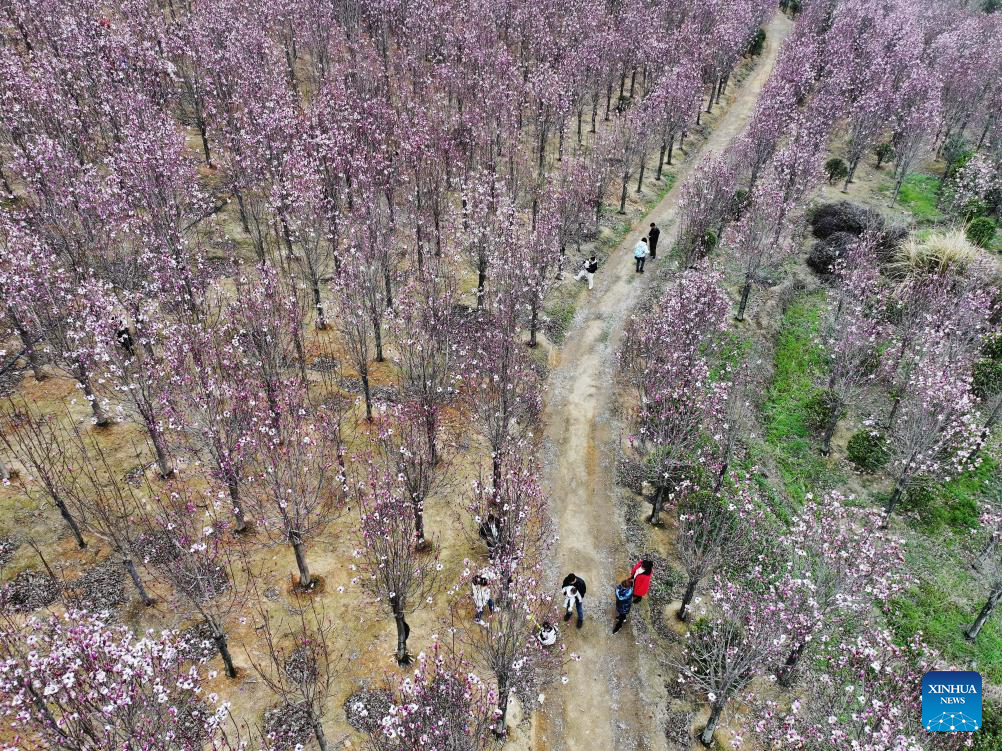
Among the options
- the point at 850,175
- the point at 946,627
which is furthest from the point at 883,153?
the point at 946,627

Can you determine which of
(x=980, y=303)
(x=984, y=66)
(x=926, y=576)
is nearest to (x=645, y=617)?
(x=926, y=576)

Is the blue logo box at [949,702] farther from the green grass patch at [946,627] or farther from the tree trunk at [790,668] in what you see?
the green grass patch at [946,627]

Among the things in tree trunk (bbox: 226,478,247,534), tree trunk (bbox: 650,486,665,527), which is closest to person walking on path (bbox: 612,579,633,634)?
tree trunk (bbox: 650,486,665,527)

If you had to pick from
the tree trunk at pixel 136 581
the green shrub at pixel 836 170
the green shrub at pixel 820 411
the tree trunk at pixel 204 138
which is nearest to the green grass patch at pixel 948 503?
the green shrub at pixel 820 411

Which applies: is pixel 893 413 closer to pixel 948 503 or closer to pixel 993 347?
pixel 948 503

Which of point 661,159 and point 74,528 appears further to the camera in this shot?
point 661,159

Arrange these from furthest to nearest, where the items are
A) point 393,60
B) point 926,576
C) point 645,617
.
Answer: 1. point 393,60
2. point 926,576
3. point 645,617

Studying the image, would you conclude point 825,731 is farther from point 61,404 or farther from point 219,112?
point 219,112

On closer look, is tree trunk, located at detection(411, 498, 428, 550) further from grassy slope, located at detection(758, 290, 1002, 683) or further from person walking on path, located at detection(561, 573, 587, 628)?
grassy slope, located at detection(758, 290, 1002, 683)
